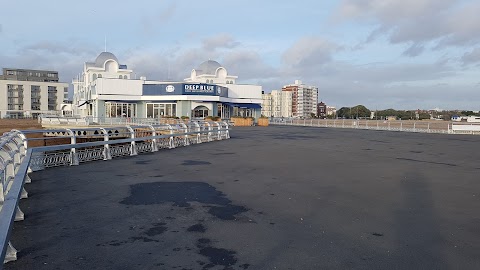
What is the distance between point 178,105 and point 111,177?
152ft

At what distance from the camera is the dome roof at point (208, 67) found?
68812 mm

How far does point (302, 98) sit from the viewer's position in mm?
187375

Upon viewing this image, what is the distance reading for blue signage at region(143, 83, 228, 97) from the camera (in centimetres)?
5509

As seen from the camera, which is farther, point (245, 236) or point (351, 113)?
point (351, 113)

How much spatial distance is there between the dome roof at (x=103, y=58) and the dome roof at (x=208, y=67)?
14.8 metres

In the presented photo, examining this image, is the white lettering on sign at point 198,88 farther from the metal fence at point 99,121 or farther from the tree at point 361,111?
the tree at point 361,111

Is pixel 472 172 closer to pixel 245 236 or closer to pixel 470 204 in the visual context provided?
pixel 470 204

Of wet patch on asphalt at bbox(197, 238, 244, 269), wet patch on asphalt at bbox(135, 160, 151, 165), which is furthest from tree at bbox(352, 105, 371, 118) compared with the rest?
wet patch on asphalt at bbox(197, 238, 244, 269)

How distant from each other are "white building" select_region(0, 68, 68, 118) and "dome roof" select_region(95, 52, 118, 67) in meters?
63.3

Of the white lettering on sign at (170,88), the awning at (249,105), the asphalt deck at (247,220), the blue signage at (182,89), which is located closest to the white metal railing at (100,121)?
the blue signage at (182,89)

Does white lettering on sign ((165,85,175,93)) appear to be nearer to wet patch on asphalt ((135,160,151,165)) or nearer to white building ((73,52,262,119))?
white building ((73,52,262,119))

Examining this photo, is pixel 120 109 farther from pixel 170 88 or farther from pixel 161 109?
pixel 170 88

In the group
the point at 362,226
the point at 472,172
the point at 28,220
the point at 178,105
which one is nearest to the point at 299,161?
the point at 472,172

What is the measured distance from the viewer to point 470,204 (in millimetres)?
7613
